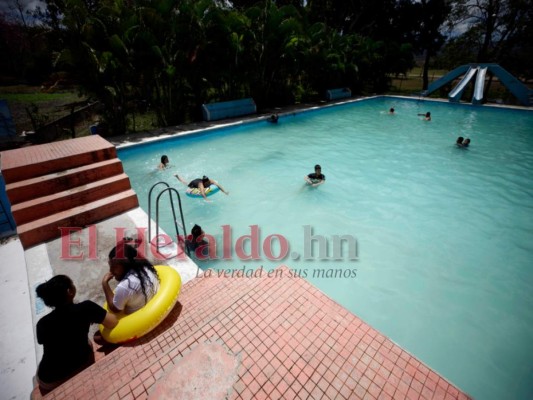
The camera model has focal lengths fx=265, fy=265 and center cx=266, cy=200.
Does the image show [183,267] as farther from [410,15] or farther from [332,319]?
[410,15]

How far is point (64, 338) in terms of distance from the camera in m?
2.54

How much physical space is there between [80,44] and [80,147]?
22.4 ft

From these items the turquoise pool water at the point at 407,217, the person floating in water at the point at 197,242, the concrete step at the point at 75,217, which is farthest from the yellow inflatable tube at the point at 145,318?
the concrete step at the point at 75,217

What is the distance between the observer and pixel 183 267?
4355mm

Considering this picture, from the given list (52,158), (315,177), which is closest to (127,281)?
(52,158)

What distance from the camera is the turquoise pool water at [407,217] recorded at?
4.43 m

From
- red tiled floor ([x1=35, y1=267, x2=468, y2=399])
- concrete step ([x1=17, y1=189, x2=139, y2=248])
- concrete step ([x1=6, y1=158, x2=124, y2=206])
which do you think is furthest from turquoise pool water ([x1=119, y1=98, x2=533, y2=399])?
red tiled floor ([x1=35, y1=267, x2=468, y2=399])

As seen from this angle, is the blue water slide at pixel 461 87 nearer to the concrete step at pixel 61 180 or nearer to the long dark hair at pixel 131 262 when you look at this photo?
the concrete step at pixel 61 180

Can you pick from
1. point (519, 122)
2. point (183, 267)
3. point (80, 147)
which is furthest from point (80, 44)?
point (519, 122)

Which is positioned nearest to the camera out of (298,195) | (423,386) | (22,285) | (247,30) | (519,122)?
(423,386)

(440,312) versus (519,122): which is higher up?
(519,122)

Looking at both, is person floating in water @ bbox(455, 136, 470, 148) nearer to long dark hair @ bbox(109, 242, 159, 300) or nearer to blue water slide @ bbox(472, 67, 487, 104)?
blue water slide @ bbox(472, 67, 487, 104)

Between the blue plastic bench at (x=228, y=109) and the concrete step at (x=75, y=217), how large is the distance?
9.87m

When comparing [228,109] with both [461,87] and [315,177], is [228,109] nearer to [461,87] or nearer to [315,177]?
[315,177]
